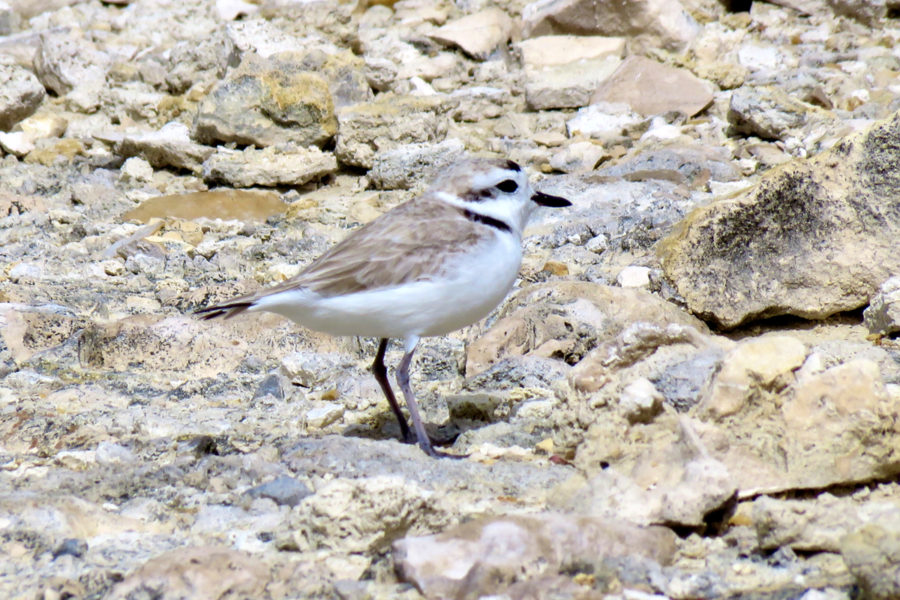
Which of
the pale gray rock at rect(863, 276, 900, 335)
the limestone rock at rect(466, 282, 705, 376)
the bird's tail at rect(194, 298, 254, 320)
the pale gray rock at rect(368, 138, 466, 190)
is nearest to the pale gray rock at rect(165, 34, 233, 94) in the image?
the pale gray rock at rect(368, 138, 466, 190)

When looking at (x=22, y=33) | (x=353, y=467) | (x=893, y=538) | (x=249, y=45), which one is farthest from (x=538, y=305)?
(x=22, y=33)

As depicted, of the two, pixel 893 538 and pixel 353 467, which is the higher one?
pixel 893 538

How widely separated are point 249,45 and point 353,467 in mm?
7044

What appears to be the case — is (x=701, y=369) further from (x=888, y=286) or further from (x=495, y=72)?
(x=495, y=72)

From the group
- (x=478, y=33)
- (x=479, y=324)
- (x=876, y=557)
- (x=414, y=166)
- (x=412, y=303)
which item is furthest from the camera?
(x=478, y=33)

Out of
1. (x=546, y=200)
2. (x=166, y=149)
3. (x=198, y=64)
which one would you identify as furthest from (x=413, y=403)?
(x=198, y=64)

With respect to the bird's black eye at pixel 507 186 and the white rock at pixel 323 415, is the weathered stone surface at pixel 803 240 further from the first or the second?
the white rock at pixel 323 415

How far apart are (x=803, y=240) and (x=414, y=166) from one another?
11.9ft

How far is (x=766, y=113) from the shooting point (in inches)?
314

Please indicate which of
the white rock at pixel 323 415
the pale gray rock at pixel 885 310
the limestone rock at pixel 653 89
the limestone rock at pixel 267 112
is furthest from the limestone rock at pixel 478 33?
the white rock at pixel 323 415

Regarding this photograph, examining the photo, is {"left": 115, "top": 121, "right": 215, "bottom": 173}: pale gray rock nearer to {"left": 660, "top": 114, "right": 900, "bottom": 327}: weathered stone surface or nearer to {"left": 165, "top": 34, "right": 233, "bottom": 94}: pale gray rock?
{"left": 165, "top": 34, "right": 233, "bottom": 94}: pale gray rock

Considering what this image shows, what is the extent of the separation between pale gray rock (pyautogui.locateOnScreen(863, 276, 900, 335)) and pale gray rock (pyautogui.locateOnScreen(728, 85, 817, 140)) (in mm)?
3218

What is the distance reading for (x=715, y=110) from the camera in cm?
873

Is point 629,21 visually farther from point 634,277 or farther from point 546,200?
point 546,200
